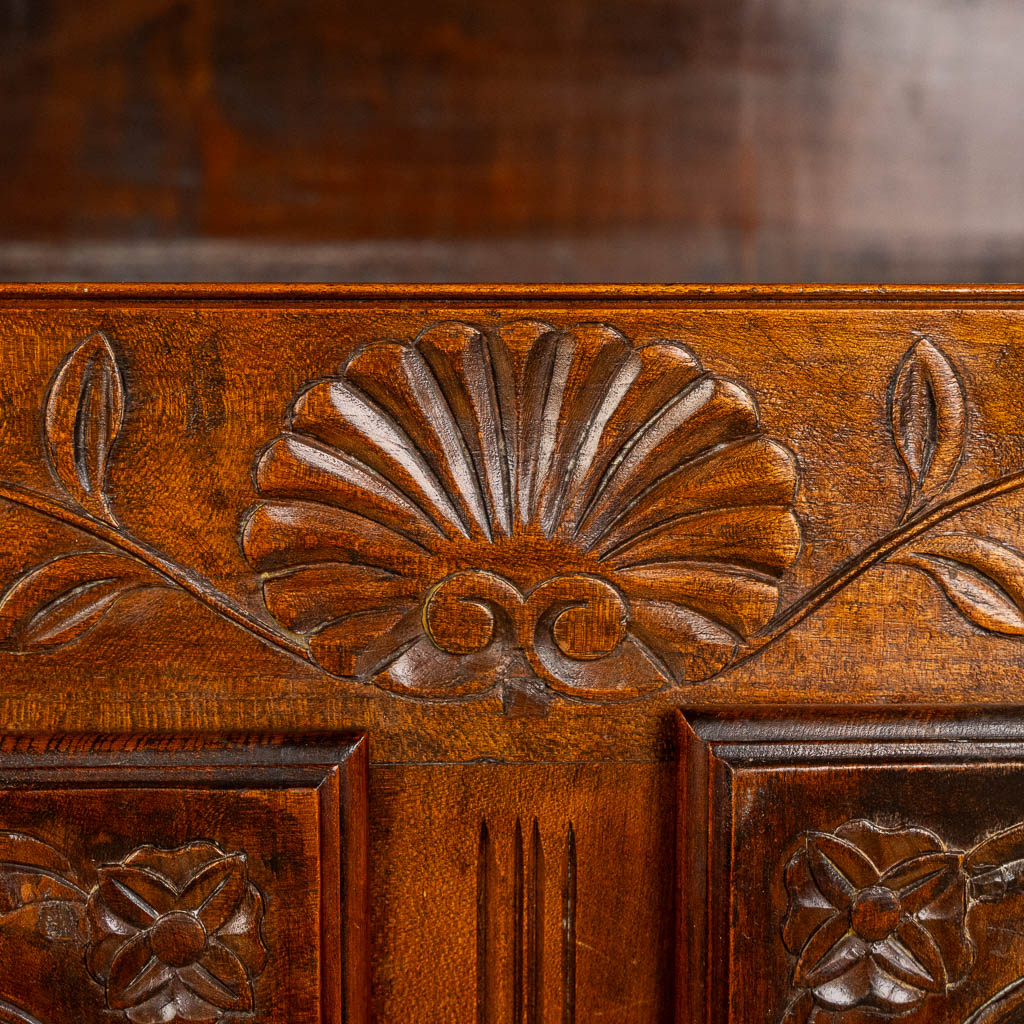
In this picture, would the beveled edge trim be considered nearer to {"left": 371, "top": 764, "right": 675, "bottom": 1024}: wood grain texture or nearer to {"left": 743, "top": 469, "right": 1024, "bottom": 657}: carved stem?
{"left": 743, "top": 469, "right": 1024, "bottom": 657}: carved stem

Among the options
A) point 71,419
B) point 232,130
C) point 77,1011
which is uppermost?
point 232,130

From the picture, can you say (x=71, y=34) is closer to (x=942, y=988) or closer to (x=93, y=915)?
(x=93, y=915)

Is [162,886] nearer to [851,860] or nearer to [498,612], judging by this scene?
[498,612]

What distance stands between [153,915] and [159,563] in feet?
0.47

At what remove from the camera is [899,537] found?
31 centimetres

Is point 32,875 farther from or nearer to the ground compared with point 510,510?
nearer to the ground

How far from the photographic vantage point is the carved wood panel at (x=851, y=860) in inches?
12.3

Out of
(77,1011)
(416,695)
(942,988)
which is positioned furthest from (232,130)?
(942,988)

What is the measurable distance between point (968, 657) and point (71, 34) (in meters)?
0.50

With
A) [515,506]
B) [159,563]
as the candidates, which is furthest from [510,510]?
[159,563]

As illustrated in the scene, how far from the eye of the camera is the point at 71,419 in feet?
1.01

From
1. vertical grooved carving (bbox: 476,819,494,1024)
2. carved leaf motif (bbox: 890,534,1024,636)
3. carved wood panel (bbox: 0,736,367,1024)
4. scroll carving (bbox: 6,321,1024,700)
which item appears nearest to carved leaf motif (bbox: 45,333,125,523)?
scroll carving (bbox: 6,321,1024,700)

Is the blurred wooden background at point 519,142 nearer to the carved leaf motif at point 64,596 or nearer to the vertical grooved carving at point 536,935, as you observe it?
the carved leaf motif at point 64,596

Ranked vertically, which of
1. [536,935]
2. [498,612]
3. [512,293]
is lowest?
[536,935]
